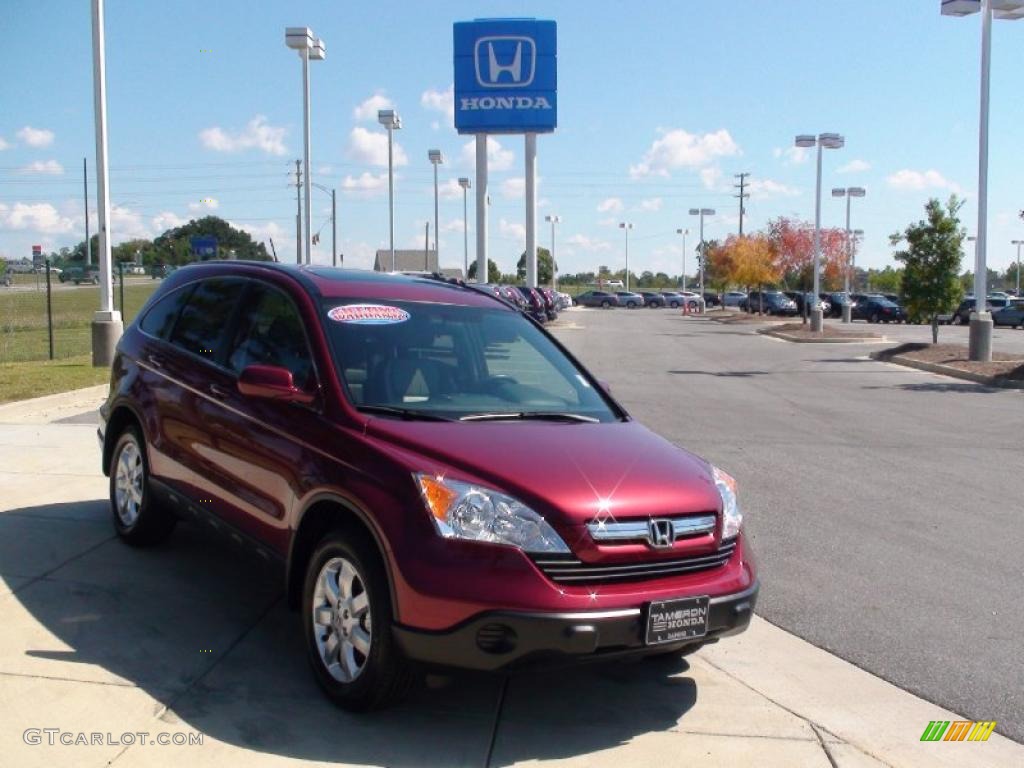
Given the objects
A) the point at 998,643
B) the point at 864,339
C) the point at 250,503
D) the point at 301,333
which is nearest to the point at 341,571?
the point at 250,503

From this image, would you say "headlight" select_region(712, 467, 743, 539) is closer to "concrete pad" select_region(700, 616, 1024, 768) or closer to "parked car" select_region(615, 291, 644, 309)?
"concrete pad" select_region(700, 616, 1024, 768)

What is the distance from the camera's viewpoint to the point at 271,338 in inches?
216

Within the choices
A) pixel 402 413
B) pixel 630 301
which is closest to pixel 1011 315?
pixel 630 301

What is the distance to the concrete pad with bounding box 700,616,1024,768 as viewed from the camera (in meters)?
4.36

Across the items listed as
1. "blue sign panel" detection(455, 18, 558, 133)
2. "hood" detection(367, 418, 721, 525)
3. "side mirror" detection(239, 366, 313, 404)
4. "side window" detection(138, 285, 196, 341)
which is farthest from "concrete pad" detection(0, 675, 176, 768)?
"blue sign panel" detection(455, 18, 558, 133)

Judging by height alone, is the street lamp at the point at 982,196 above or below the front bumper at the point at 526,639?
above

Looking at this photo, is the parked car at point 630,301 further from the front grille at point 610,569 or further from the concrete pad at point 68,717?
the concrete pad at point 68,717

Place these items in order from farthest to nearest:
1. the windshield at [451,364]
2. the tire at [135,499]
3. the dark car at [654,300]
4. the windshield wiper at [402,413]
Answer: the dark car at [654,300]
the tire at [135,499]
the windshield at [451,364]
the windshield wiper at [402,413]

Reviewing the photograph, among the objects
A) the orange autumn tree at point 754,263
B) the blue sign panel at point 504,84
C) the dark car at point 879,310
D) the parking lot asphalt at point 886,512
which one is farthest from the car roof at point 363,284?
the orange autumn tree at point 754,263

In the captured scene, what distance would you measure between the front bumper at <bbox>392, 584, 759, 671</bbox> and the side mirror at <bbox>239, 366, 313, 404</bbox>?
1296mm

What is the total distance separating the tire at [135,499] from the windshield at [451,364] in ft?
6.74

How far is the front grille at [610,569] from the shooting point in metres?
4.01

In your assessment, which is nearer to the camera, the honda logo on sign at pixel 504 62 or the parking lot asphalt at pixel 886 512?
the parking lot asphalt at pixel 886 512

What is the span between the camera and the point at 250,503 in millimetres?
5172
